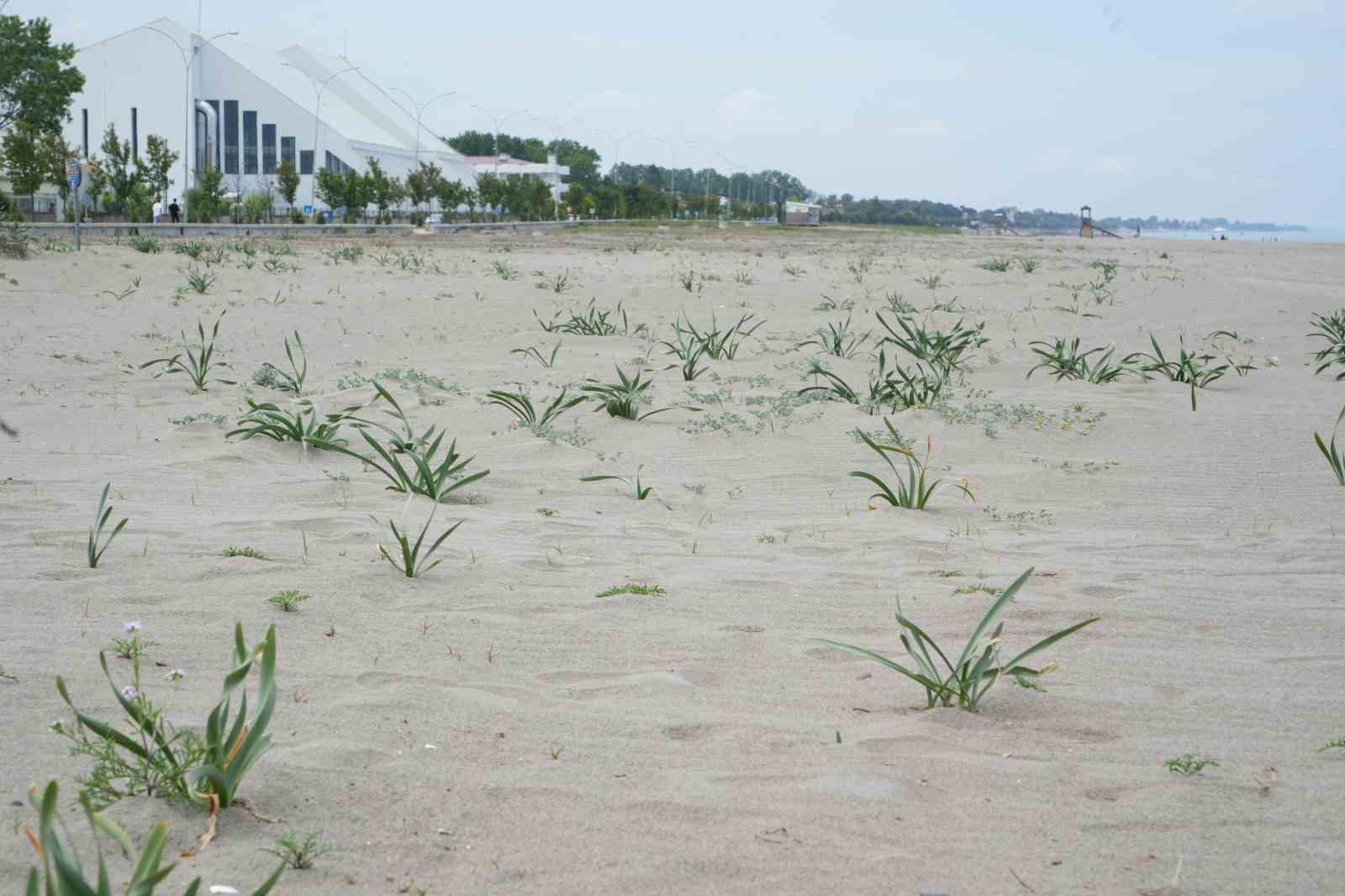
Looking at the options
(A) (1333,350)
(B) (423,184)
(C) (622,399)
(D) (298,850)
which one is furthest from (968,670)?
(B) (423,184)

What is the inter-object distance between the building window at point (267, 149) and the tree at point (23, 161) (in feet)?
153

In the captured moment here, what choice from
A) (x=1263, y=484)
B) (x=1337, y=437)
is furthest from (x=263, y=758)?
(x=1337, y=437)

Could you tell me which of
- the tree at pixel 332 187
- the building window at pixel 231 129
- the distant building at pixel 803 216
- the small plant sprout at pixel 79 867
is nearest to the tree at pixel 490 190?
the tree at pixel 332 187

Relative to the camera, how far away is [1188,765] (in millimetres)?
2643

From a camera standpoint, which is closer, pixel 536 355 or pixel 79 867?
pixel 79 867

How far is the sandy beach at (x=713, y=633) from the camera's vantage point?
229cm

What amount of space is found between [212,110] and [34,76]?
130 ft

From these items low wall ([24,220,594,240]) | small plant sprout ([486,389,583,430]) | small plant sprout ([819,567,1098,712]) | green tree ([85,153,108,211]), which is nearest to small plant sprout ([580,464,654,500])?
small plant sprout ([486,389,583,430])

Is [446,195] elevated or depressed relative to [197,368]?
elevated

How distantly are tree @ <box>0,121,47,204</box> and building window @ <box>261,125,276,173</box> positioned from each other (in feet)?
153

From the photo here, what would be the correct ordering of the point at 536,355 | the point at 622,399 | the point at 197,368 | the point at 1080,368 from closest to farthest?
the point at 622,399, the point at 197,368, the point at 536,355, the point at 1080,368

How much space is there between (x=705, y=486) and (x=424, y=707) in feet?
11.5

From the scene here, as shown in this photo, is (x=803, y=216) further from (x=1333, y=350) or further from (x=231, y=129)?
(x=1333, y=350)

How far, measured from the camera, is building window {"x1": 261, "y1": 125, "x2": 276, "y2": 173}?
86250mm
